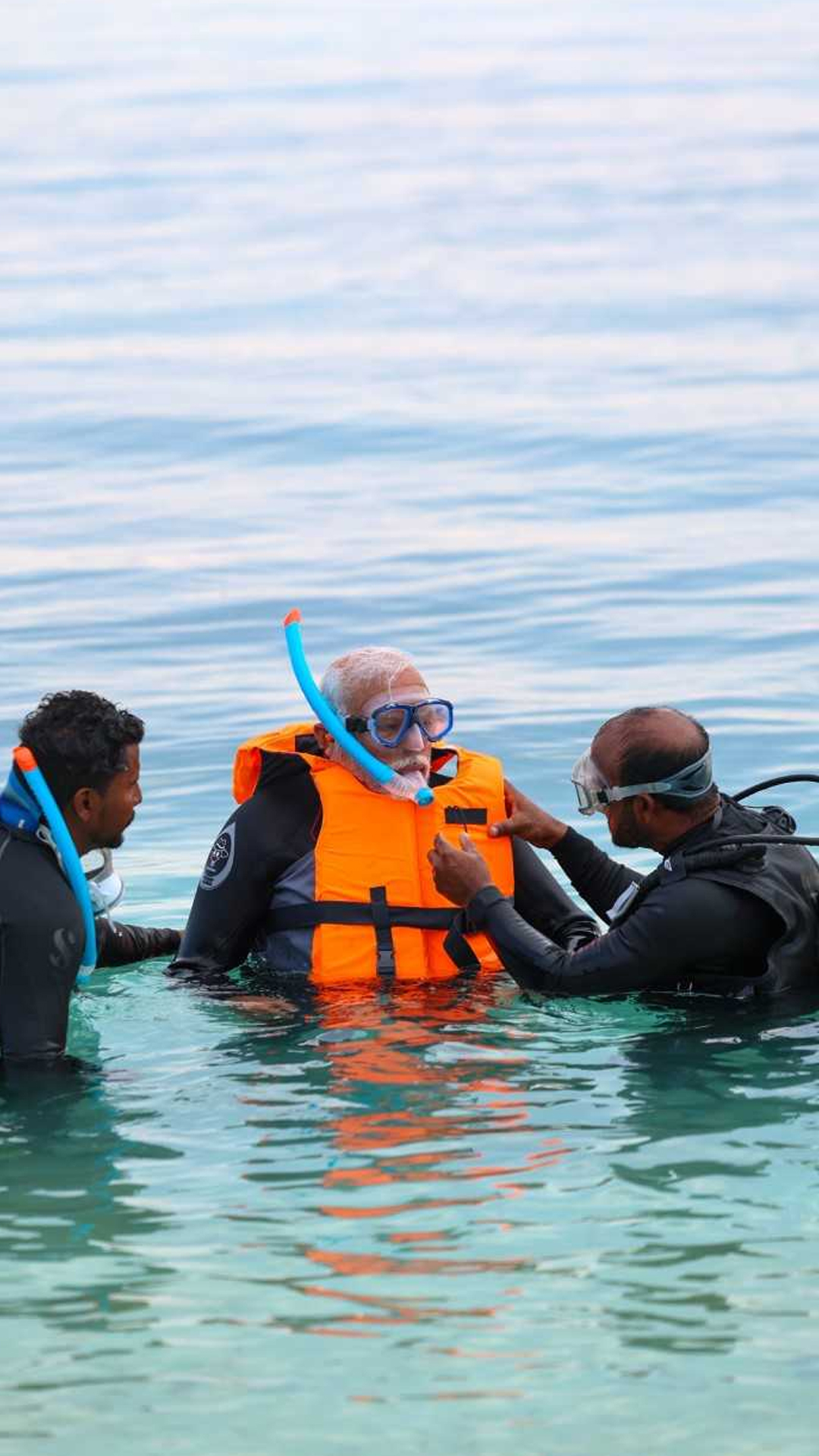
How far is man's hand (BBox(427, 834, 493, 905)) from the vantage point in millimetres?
6660

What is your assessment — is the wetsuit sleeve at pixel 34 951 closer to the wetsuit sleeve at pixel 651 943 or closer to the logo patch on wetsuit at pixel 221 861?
the logo patch on wetsuit at pixel 221 861

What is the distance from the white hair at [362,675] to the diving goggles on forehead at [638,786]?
0.64m

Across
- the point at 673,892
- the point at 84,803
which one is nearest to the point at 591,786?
the point at 673,892

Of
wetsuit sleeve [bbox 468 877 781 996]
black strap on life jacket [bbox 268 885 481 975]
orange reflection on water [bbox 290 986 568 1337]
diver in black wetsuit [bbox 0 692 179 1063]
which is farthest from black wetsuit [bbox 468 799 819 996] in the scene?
diver in black wetsuit [bbox 0 692 179 1063]

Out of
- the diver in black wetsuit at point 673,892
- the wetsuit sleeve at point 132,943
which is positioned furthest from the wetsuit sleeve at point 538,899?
the wetsuit sleeve at point 132,943

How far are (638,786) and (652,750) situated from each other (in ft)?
0.33

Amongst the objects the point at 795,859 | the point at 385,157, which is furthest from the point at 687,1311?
the point at 385,157

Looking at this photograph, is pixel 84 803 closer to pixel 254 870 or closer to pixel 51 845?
pixel 51 845

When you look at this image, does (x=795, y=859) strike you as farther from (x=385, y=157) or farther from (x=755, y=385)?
(x=385, y=157)

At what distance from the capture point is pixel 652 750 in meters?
6.42

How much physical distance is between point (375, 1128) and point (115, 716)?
1.12 m

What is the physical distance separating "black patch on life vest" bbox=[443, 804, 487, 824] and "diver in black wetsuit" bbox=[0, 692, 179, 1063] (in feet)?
4.18

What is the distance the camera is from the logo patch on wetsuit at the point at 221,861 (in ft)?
22.8

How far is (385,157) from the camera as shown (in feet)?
105
